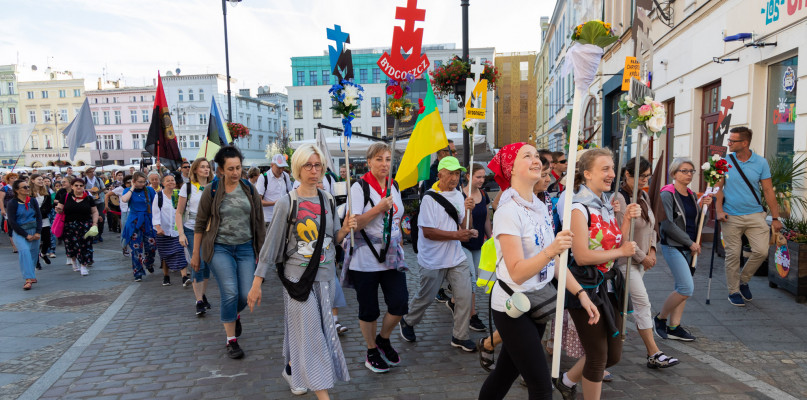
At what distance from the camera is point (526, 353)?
2912 millimetres

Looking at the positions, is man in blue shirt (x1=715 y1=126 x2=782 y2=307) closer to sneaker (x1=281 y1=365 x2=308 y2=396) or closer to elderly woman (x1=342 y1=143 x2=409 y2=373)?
elderly woman (x1=342 y1=143 x2=409 y2=373)

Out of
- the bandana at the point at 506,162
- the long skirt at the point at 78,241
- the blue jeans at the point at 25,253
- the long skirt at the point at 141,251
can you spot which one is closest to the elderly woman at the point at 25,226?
the blue jeans at the point at 25,253

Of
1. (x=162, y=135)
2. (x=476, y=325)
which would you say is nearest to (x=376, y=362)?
(x=476, y=325)

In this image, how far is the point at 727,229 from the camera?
6.39 meters

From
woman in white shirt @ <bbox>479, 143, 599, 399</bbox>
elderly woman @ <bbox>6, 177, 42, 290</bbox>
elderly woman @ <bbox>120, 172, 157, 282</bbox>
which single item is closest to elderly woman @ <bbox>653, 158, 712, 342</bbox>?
woman in white shirt @ <bbox>479, 143, 599, 399</bbox>

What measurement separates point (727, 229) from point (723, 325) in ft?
4.73

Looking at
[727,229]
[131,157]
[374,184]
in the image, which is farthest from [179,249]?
[131,157]

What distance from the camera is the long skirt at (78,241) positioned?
9.83 meters

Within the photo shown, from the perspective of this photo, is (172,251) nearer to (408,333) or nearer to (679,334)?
(408,333)

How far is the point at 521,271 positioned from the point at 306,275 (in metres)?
1.67

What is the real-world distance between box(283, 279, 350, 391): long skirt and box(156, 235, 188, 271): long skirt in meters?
5.36

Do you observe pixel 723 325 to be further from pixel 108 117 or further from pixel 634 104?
pixel 108 117

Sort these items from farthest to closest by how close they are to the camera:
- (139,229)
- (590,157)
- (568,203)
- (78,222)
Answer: (78,222) → (139,229) → (590,157) → (568,203)

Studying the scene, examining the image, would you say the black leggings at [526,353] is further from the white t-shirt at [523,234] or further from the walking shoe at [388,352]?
the walking shoe at [388,352]
